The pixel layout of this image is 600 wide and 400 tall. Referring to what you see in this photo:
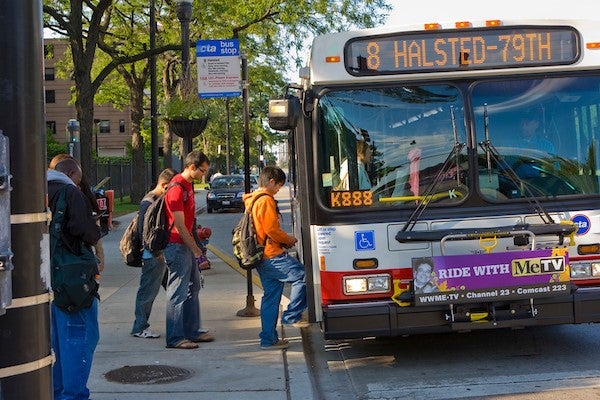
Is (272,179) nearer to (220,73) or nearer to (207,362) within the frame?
(207,362)

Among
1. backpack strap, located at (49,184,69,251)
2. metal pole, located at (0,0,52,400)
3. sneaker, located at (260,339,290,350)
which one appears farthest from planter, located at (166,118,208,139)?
metal pole, located at (0,0,52,400)

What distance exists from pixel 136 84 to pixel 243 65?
89.2ft

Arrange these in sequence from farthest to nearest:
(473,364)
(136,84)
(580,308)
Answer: (136,84) < (473,364) < (580,308)

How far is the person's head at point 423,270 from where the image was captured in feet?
22.6

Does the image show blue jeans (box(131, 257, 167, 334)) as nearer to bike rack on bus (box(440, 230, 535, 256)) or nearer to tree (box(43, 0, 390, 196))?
bike rack on bus (box(440, 230, 535, 256))

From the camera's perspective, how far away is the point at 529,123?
7273 millimetres

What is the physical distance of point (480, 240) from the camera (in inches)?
279

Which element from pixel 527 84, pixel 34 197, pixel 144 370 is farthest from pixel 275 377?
pixel 34 197

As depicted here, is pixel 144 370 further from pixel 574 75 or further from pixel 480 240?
pixel 574 75

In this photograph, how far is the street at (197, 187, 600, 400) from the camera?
6629 millimetres

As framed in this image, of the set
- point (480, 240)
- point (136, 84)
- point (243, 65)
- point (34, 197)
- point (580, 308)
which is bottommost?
point (580, 308)

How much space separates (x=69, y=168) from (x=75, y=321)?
3.70ft

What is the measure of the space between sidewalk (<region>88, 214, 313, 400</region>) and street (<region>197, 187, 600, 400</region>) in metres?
0.30

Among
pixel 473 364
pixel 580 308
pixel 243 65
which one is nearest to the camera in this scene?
pixel 580 308
